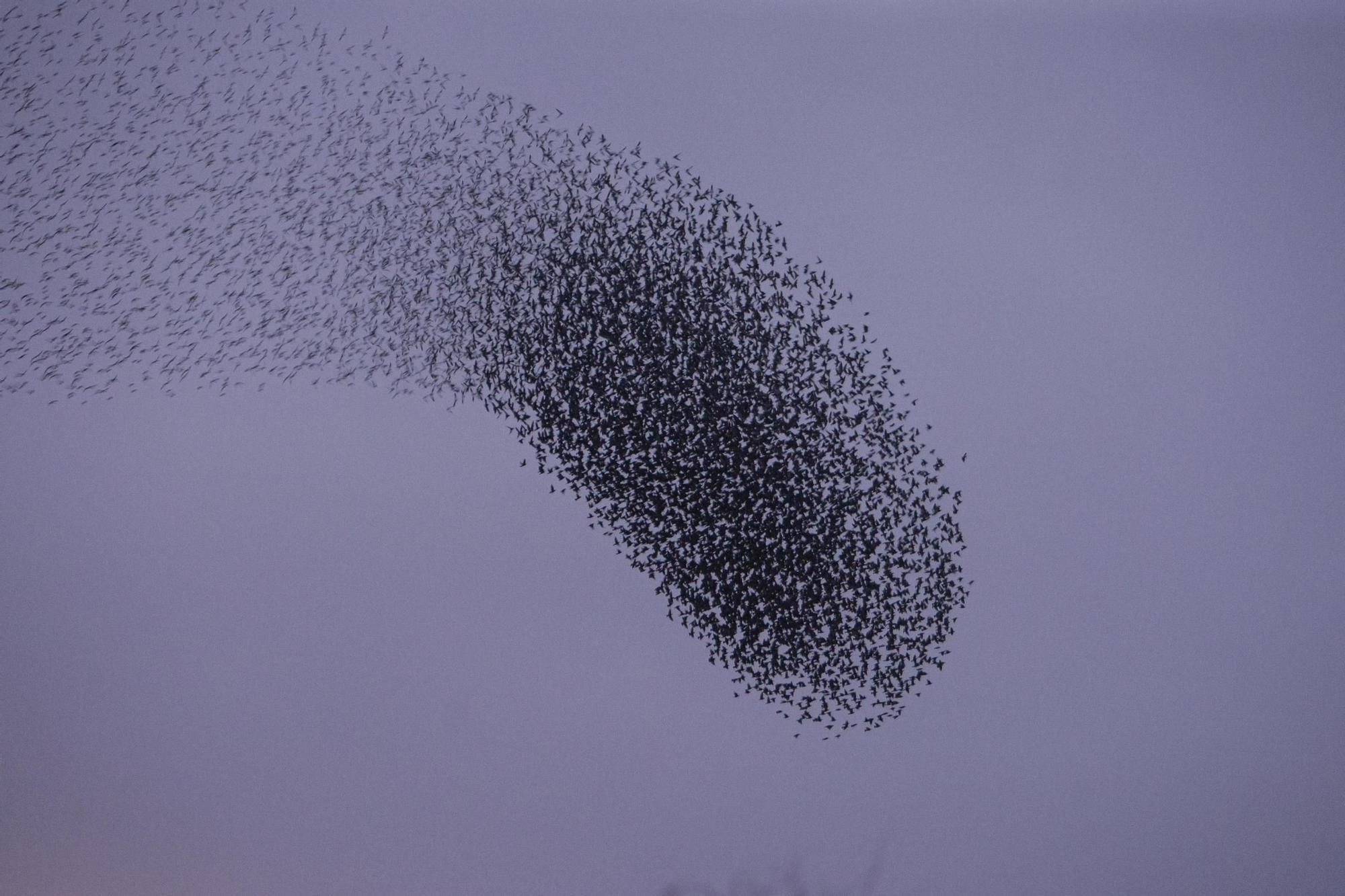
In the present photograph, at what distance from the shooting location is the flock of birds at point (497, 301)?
6.82 feet

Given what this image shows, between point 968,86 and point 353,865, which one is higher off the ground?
point 968,86

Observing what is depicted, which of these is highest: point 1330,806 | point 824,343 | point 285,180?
point 824,343

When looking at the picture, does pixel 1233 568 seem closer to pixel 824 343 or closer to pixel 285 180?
pixel 824 343

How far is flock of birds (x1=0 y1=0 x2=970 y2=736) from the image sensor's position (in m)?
2.08

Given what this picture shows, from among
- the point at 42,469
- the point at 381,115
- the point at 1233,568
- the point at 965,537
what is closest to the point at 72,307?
the point at 42,469

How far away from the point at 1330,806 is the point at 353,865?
219 cm

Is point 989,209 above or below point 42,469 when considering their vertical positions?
above

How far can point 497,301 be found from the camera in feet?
6.86

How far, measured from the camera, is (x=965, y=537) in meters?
2.11

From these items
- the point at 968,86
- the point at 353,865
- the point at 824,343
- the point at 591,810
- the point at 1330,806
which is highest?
the point at 968,86

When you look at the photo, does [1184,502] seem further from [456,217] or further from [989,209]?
[456,217]

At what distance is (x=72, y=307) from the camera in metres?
2.14

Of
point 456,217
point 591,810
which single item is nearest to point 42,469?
point 456,217

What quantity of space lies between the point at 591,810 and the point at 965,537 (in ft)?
3.35
